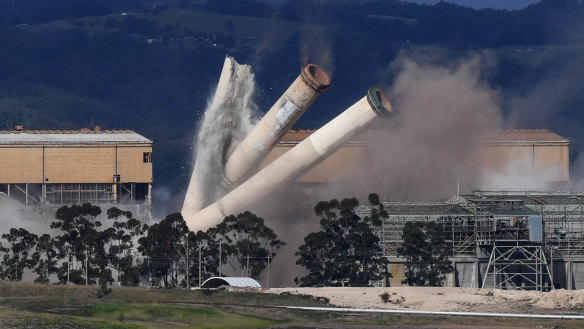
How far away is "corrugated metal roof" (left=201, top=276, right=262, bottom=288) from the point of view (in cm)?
13062

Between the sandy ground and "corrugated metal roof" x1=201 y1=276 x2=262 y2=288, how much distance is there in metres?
1.86

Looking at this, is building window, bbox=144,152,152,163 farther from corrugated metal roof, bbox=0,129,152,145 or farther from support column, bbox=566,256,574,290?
support column, bbox=566,256,574,290

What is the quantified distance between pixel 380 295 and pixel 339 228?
15910 millimetres

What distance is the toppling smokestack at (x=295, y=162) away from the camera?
142 metres

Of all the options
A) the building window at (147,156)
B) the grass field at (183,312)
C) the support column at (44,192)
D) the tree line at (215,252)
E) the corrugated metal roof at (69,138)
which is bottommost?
the grass field at (183,312)

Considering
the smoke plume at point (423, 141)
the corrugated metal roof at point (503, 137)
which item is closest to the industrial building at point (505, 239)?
the smoke plume at point (423, 141)

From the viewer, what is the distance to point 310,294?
424 ft

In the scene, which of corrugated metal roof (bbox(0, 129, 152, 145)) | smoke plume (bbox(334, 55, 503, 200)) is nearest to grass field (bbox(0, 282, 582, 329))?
smoke plume (bbox(334, 55, 503, 200))

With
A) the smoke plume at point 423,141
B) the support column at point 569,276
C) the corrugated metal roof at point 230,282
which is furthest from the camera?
the smoke plume at point 423,141

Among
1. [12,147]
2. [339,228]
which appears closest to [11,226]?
[12,147]

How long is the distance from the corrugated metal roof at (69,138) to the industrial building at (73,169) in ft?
0.34

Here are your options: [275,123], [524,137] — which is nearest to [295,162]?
[275,123]

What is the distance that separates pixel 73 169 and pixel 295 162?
3522 cm

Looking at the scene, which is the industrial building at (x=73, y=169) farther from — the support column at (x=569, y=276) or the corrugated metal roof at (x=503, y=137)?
the support column at (x=569, y=276)
